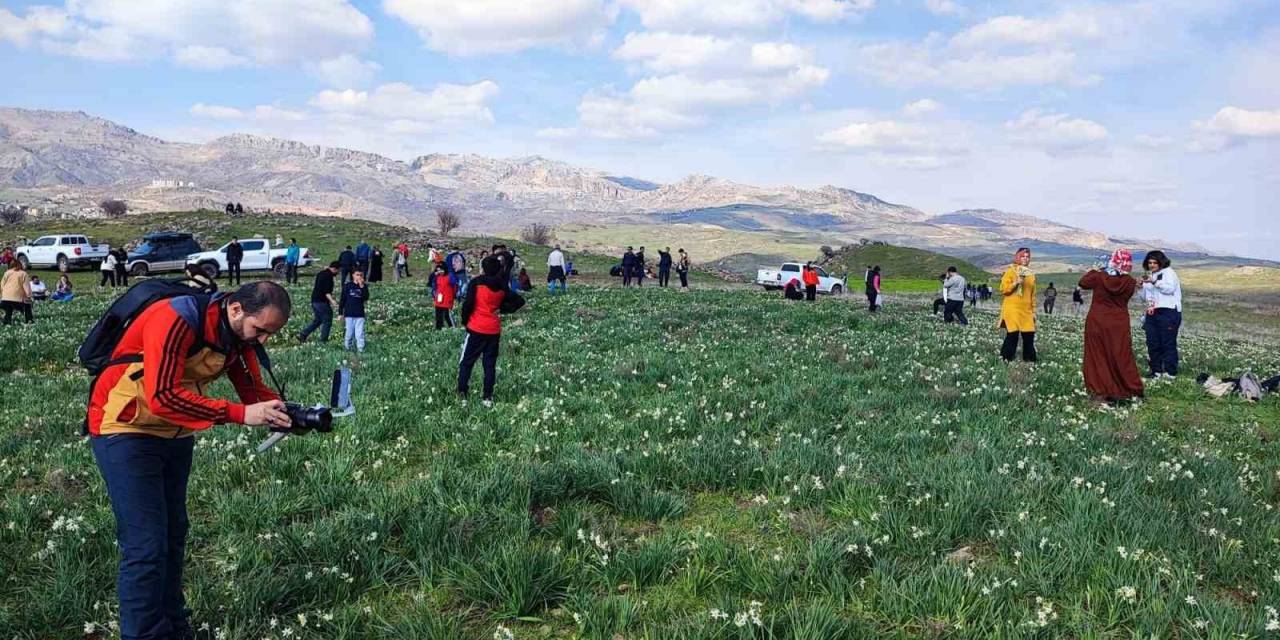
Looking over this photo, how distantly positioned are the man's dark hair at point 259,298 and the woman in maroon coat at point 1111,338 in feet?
36.6

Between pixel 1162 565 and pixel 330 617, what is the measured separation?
5485mm

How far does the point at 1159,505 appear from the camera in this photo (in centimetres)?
596

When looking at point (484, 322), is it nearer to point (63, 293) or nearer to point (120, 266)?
point (63, 293)

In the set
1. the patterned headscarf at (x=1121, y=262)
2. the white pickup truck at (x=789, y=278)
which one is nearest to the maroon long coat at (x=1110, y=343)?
the patterned headscarf at (x=1121, y=262)

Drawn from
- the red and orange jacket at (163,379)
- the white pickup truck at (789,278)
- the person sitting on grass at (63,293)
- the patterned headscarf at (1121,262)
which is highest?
the patterned headscarf at (1121,262)

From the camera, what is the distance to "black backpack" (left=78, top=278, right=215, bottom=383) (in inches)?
163

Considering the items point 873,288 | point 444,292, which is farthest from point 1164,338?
point 444,292

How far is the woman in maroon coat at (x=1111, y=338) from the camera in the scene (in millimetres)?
11312

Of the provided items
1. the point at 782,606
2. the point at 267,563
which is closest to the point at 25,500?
the point at 267,563

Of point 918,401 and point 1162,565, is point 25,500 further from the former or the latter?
point 918,401

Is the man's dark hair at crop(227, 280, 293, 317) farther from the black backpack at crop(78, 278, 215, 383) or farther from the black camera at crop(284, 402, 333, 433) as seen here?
the black camera at crop(284, 402, 333, 433)

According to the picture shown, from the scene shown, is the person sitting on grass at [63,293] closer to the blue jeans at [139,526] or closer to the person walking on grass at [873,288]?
the blue jeans at [139,526]

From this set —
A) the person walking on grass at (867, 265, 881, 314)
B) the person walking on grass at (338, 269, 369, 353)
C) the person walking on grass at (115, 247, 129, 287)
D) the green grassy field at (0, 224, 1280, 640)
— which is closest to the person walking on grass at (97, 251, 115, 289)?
the person walking on grass at (115, 247, 129, 287)

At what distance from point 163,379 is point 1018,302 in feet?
48.1
